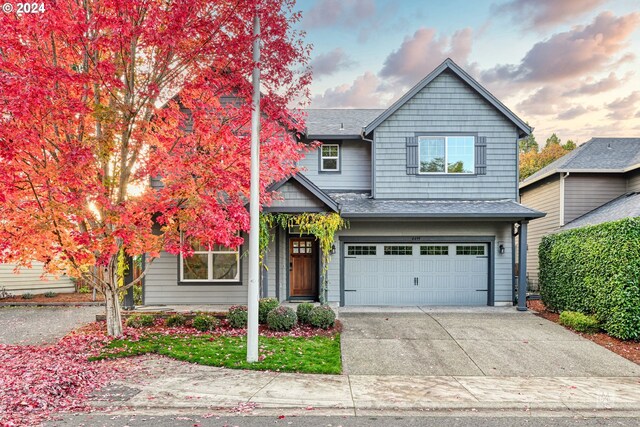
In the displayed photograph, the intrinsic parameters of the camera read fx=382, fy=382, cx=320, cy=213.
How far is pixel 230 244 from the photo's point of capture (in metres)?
8.28

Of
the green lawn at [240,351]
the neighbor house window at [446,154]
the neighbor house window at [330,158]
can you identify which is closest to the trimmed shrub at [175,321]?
the green lawn at [240,351]

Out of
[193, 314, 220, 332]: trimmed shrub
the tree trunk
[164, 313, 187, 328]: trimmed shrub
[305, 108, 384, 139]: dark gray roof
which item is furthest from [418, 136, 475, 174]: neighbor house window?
the tree trunk

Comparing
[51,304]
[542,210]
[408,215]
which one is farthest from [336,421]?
[542,210]

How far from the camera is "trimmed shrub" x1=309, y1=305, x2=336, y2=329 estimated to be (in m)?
9.19

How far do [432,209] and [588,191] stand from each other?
7.97m

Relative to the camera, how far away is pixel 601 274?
912cm

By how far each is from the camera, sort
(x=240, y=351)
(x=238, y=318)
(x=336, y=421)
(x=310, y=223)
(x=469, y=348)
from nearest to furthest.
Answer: (x=336, y=421)
(x=240, y=351)
(x=469, y=348)
(x=238, y=318)
(x=310, y=223)

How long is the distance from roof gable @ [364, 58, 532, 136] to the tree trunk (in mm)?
8705

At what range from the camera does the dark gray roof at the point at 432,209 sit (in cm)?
1150

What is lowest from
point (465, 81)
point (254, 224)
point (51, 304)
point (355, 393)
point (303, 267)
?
point (51, 304)

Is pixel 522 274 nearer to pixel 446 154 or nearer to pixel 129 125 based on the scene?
pixel 446 154

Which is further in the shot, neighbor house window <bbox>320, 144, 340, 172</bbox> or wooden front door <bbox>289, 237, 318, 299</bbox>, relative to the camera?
neighbor house window <bbox>320, 144, 340, 172</bbox>

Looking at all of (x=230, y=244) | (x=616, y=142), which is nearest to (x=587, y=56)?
(x=616, y=142)

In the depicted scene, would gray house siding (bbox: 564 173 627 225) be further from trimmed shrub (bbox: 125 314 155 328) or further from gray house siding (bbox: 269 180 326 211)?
trimmed shrub (bbox: 125 314 155 328)
